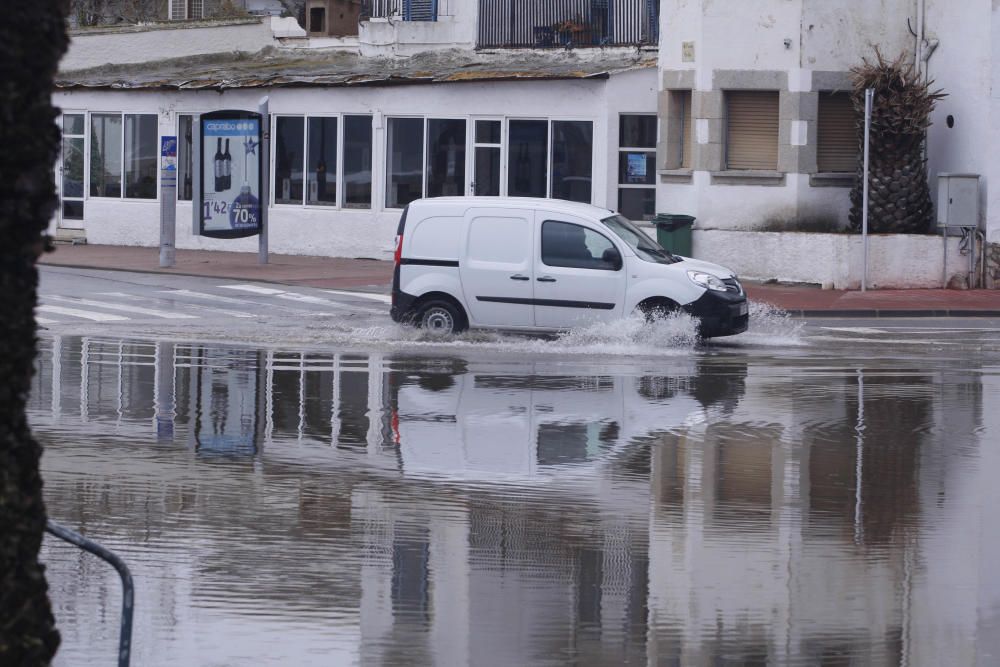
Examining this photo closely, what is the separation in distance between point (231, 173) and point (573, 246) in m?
13.9

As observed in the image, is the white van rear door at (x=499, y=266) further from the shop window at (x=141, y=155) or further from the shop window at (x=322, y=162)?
the shop window at (x=141, y=155)

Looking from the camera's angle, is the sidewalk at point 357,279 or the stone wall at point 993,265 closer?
the sidewalk at point 357,279

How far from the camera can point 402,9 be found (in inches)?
1378

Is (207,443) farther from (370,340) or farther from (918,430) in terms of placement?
(370,340)

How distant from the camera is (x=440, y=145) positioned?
32.2 m

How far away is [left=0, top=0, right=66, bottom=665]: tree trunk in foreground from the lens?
3531 mm

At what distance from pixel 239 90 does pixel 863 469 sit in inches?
1018

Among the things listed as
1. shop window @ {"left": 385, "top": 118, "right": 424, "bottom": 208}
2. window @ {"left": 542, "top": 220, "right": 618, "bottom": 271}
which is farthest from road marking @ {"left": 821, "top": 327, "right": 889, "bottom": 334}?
shop window @ {"left": 385, "top": 118, "right": 424, "bottom": 208}

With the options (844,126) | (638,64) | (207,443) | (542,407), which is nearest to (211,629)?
(207,443)

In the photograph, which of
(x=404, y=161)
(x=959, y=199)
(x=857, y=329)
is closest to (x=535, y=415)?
(x=857, y=329)

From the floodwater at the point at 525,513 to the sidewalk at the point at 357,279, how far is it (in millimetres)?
7440

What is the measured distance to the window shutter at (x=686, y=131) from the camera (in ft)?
92.8

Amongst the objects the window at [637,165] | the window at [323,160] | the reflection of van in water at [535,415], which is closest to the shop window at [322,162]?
the window at [323,160]

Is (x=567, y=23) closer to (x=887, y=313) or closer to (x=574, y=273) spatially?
(x=887, y=313)
